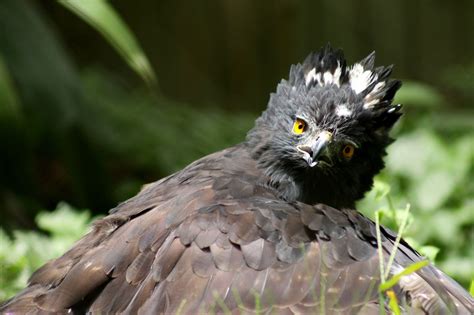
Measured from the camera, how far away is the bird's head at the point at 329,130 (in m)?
4.27

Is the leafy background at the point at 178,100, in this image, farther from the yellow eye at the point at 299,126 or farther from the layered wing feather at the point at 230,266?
the layered wing feather at the point at 230,266

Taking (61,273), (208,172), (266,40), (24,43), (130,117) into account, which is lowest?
(61,273)

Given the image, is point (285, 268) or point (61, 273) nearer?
point (285, 268)

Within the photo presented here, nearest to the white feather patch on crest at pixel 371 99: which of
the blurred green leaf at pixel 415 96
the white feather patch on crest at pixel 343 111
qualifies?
the white feather patch on crest at pixel 343 111

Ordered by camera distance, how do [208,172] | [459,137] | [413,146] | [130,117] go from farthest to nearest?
[130,117]
[459,137]
[413,146]
[208,172]

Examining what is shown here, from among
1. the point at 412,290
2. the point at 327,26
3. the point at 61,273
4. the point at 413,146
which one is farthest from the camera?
the point at 327,26

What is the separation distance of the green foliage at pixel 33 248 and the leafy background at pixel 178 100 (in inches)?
0.4

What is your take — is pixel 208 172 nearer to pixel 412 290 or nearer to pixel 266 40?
pixel 412 290

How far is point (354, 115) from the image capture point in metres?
4.27

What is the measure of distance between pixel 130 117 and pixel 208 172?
4.74 meters

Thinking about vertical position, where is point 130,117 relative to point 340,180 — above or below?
above

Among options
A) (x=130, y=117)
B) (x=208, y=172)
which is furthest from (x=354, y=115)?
(x=130, y=117)

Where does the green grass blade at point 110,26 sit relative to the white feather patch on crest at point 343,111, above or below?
above

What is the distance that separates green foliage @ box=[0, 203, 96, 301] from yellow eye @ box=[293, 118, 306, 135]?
1.60 meters
